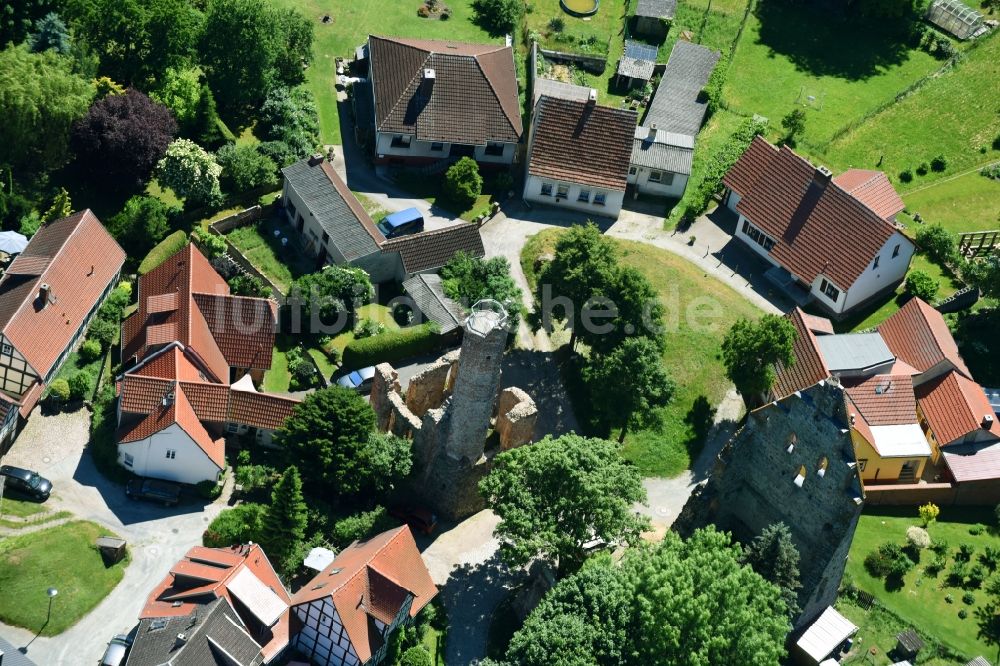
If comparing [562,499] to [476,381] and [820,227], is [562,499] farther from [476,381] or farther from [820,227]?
[820,227]

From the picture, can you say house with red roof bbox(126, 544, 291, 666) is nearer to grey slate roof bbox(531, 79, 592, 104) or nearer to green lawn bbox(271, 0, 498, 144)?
green lawn bbox(271, 0, 498, 144)

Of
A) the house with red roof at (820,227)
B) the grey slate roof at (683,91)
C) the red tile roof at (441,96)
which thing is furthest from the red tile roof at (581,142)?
the house with red roof at (820,227)

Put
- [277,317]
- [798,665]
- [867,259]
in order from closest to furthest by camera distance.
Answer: [798,665], [277,317], [867,259]

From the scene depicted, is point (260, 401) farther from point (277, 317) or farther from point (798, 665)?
point (798, 665)

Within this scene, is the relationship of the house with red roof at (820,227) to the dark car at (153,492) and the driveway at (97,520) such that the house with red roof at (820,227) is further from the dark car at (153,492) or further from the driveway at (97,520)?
the dark car at (153,492)

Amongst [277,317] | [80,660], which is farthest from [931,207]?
[80,660]

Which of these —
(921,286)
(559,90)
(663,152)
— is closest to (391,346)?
(663,152)

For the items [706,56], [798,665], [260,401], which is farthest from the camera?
[706,56]
